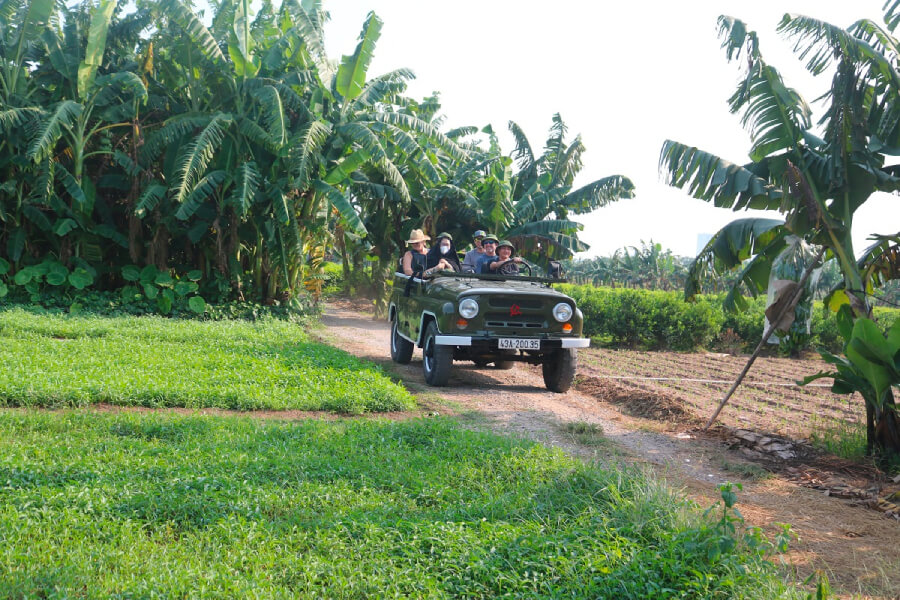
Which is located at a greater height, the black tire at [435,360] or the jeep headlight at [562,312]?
the jeep headlight at [562,312]

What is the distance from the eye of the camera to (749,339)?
18016 mm

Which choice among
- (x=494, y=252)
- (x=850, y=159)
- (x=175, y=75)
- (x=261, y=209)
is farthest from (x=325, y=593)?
(x=175, y=75)

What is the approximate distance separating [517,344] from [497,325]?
36 cm

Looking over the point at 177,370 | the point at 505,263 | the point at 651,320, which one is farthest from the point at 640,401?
the point at 651,320

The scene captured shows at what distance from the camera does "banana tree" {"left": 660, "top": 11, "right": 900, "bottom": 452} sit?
6.78m

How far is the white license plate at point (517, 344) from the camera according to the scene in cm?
892

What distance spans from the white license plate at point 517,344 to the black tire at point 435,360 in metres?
0.70

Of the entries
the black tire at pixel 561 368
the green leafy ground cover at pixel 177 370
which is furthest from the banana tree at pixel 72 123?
the black tire at pixel 561 368

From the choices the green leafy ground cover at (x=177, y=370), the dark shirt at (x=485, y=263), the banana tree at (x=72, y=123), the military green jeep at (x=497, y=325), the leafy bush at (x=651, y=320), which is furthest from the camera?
the leafy bush at (x=651, y=320)

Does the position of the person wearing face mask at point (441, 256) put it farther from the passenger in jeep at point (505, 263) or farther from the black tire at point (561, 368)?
the black tire at point (561, 368)

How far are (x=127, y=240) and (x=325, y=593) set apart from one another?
14777 millimetres

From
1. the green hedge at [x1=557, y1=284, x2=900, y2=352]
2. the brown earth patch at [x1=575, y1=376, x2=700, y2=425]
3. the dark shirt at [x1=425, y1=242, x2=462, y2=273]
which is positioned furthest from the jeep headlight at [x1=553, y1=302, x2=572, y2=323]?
the green hedge at [x1=557, y1=284, x2=900, y2=352]

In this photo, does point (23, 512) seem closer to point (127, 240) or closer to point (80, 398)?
point (80, 398)

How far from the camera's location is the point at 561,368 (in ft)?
31.1
